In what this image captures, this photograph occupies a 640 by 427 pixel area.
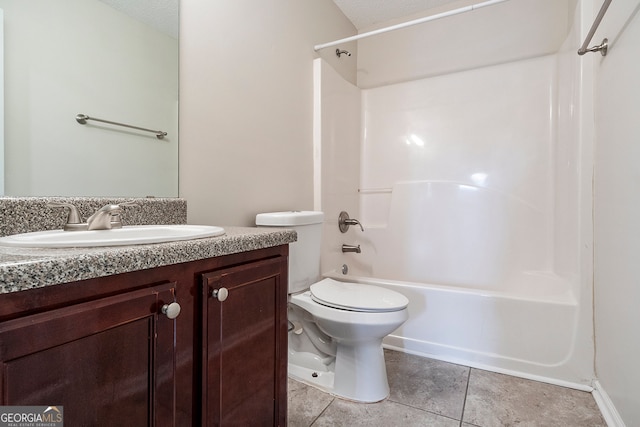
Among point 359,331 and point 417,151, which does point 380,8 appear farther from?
point 359,331

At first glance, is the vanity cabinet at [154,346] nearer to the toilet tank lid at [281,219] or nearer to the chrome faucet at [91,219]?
the chrome faucet at [91,219]

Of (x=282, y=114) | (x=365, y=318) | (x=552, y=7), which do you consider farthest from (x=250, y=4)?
(x=552, y=7)

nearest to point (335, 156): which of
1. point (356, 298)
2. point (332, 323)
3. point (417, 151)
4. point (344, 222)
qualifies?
point (344, 222)

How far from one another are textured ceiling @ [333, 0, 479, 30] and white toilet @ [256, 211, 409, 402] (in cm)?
175

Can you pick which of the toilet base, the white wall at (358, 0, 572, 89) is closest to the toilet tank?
the toilet base

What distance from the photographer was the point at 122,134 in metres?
1.09

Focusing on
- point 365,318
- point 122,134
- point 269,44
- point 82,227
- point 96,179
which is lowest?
point 365,318

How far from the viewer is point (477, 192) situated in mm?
2342

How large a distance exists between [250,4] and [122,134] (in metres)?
0.98

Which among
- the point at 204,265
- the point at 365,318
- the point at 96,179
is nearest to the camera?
the point at 204,265

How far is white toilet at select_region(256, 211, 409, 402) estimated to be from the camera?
1409 mm

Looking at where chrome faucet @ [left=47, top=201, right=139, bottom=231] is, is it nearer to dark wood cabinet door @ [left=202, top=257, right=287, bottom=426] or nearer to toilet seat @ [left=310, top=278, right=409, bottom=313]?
dark wood cabinet door @ [left=202, top=257, right=287, bottom=426]

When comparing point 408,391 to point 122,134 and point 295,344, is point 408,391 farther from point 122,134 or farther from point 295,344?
point 122,134

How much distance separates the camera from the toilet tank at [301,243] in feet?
5.00
